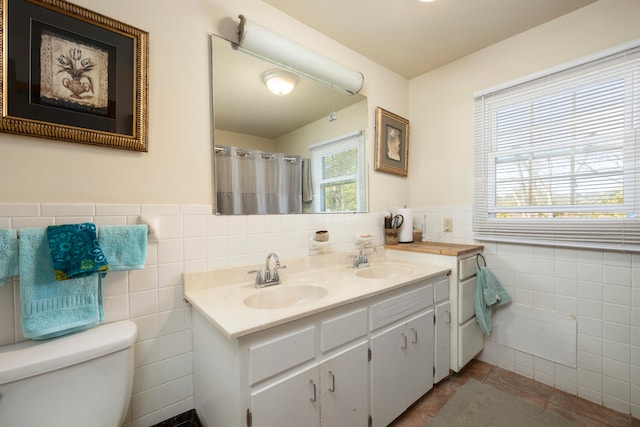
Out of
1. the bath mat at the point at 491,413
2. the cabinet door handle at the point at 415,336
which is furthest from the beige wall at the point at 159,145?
the bath mat at the point at 491,413

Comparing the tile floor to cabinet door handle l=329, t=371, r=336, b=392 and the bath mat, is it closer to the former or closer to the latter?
the bath mat

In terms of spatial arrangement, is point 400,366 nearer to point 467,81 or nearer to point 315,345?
point 315,345

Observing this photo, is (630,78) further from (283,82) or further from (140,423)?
(140,423)

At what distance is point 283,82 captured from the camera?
1656mm

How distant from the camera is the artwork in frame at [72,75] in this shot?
3.07 ft

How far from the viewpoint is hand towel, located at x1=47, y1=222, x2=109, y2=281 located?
90 centimetres

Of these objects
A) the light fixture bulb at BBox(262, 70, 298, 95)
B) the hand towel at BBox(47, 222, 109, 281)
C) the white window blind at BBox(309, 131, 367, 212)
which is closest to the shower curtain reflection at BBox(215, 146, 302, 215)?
the white window blind at BBox(309, 131, 367, 212)

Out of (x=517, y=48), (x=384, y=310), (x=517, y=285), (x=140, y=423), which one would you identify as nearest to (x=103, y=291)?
(x=140, y=423)

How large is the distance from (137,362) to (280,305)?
26.2 inches

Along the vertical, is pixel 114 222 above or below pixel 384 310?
above

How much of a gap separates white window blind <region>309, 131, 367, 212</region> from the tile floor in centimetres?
134

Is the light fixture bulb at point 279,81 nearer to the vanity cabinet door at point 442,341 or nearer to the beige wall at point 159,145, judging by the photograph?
the beige wall at point 159,145

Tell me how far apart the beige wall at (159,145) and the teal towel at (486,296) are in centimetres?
196

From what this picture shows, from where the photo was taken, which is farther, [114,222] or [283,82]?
[283,82]
